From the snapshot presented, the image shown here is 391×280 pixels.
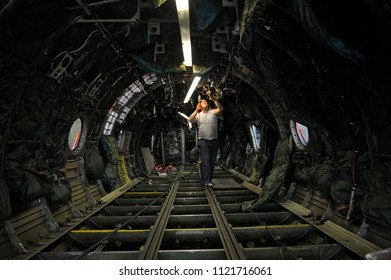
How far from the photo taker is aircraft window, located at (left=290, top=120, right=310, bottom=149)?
4.71 m

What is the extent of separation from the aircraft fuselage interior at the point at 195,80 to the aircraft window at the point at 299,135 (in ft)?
0.11

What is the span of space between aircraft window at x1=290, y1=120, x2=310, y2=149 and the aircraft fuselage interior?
A: 3cm

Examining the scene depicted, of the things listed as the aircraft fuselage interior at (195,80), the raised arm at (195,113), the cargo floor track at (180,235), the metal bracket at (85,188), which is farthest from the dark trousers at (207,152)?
the metal bracket at (85,188)

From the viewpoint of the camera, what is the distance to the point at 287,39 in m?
3.31

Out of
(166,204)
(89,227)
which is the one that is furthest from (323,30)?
(89,227)

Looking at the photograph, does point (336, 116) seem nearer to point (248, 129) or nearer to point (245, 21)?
point (245, 21)

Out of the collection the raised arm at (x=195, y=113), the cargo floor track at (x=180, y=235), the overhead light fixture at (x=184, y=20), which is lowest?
the cargo floor track at (x=180, y=235)

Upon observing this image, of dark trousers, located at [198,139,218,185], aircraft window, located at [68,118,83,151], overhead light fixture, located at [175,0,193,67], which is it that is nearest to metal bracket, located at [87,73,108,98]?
aircraft window, located at [68,118,83,151]

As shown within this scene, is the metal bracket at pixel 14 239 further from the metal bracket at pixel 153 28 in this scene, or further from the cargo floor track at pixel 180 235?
the metal bracket at pixel 153 28

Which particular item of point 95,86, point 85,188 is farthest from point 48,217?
point 95,86

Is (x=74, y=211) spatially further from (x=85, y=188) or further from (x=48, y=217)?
(x=85, y=188)

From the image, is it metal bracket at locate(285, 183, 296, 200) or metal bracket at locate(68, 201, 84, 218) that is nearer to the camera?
metal bracket at locate(68, 201, 84, 218)

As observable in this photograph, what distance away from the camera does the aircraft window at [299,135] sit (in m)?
4.71

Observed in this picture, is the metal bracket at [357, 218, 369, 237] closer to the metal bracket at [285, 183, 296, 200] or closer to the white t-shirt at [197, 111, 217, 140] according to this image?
the metal bracket at [285, 183, 296, 200]
